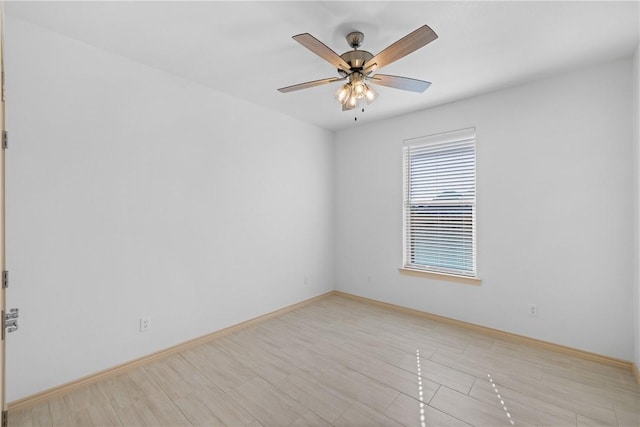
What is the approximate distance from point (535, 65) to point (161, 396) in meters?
4.20

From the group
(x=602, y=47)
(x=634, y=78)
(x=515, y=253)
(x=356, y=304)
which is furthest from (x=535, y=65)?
A: (x=356, y=304)

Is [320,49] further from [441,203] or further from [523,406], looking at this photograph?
[523,406]

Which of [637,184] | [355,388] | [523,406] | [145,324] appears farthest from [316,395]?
[637,184]

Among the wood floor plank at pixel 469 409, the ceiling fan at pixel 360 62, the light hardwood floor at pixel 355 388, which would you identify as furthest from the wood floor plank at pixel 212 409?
the ceiling fan at pixel 360 62

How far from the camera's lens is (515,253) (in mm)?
3049

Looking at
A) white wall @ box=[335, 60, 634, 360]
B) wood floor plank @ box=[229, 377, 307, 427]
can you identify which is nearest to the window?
white wall @ box=[335, 60, 634, 360]

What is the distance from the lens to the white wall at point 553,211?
2.53 meters

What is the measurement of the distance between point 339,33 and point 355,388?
2733 mm

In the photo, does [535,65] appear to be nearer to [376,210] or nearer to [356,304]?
[376,210]

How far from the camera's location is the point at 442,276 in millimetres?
3570

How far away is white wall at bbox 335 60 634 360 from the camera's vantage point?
253 centimetres

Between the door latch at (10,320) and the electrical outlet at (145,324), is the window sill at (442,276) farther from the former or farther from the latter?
the door latch at (10,320)

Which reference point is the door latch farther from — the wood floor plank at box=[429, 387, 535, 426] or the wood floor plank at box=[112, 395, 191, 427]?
the wood floor plank at box=[429, 387, 535, 426]

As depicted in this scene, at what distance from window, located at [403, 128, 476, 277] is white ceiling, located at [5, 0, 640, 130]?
0.85 metres
